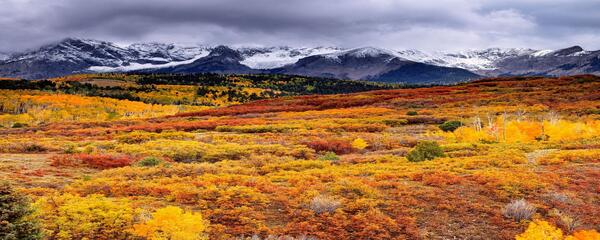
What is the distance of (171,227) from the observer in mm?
13758

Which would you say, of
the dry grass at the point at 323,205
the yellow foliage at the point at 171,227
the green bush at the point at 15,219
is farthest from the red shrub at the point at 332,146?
the green bush at the point at 15,219

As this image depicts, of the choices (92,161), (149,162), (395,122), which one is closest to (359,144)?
(149,162)

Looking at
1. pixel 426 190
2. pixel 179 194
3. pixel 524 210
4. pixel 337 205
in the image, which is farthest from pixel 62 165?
pixel 524 210

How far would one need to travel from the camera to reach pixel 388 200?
18297mm

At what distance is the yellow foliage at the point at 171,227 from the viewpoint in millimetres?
13531

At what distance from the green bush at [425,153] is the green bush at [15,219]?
20.7 metres

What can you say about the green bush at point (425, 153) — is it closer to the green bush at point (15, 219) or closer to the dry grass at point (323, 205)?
the dry grass at point (323, 205)

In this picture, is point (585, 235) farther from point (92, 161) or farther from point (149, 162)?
point (92, 161)

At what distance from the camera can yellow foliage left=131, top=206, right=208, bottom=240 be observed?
1353cm

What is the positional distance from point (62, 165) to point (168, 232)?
16262mm

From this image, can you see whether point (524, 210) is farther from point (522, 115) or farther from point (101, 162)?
point (522, 115)

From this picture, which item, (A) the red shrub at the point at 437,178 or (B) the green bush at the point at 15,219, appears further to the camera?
(A) the red shrub at the point at 437,178

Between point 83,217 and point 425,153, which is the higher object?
point 83,217

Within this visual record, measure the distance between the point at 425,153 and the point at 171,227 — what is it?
19408 mm
